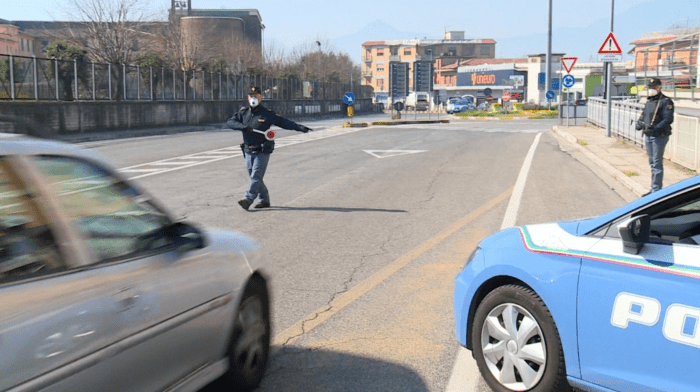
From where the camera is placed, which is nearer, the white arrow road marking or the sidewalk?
the sidewalk

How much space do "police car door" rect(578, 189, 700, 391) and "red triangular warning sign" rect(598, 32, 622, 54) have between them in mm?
20987

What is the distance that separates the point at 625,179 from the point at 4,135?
45.0ft

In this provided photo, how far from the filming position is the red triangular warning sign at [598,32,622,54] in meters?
23.5

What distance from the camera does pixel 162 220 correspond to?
3984mm

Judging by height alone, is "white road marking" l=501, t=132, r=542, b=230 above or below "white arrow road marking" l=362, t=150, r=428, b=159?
below

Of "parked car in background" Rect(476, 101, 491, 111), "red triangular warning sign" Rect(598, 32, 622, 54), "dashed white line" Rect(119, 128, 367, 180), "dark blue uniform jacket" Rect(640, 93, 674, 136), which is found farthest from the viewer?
"parked car in background" Rect(476, 101, 491, 111)

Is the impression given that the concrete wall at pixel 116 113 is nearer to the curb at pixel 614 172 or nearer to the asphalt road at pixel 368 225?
the asphalt road at pixel 368 225

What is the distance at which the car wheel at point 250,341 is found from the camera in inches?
166

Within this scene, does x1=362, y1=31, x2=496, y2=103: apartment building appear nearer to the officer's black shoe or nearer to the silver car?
the officer's black shoe

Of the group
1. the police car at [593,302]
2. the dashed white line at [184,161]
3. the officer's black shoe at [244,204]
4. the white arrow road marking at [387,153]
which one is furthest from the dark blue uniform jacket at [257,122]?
the white arrow road marking at [387,153]

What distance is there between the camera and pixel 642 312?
139 inches

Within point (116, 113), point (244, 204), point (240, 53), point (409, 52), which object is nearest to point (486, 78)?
point (409, 52)

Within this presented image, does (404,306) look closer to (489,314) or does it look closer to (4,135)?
(489,314)

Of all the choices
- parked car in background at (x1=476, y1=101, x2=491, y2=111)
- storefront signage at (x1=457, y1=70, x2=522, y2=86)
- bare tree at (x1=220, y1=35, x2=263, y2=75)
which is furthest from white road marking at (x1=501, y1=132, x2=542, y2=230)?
storefront signage at (x1=457, y1=70, x2=522, y2=86)
